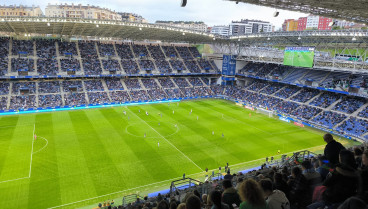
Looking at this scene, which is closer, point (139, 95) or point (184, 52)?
point (139, 95)

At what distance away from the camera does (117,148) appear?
28406 millimetres

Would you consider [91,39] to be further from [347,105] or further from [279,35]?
[347,105]

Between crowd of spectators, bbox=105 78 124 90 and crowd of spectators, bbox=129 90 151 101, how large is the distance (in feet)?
9.86

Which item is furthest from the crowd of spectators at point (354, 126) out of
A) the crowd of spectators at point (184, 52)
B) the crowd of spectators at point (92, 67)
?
the crowd of spectators at point (92, 67)

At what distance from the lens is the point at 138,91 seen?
54750 millimetres

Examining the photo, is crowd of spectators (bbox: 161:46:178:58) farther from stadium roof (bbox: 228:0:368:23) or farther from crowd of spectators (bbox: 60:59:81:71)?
stadium roof (bbox: 228:0:368:23)

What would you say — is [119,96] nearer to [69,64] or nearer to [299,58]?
[69,64]

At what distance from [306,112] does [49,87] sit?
4880 centimetres

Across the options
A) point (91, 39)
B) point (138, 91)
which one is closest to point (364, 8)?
point (138, 91)

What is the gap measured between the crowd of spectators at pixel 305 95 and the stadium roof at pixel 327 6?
2770cm

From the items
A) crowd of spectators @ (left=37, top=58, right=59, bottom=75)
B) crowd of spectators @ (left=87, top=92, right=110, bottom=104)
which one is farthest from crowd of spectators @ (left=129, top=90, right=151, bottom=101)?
crowd of spectators @ (left=37, top=58, right=59, bottom=75)

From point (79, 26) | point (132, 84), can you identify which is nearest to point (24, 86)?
point (79, 26)

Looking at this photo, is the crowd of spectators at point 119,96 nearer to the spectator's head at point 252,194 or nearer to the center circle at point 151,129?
the center circle at point 151,129

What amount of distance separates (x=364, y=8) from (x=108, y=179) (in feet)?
79.5
